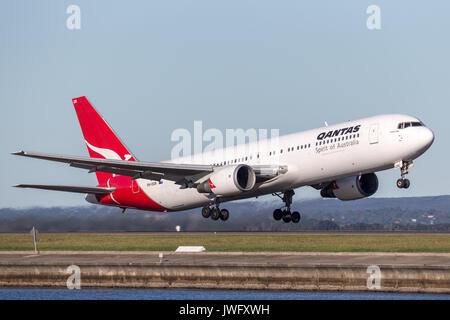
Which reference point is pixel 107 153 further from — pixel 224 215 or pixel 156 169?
pixel 224 215

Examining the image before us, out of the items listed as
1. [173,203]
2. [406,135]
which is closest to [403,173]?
[406,135]

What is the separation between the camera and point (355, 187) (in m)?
57.6

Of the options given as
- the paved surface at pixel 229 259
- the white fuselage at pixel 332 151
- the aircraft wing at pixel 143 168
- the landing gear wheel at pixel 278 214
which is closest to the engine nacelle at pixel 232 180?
the white fuselage at pixel 332 151

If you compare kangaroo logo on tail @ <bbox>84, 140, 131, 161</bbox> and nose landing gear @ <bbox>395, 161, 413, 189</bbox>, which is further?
kangaroo logo on tail @ <bbox>84, 140, 131, 161</bbox>

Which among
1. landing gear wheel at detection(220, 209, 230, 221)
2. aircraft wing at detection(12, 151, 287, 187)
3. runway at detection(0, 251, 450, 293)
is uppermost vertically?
aircraft wing at detection(12, 151, 287, 187)

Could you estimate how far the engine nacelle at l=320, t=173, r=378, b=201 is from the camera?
57656 millimetres

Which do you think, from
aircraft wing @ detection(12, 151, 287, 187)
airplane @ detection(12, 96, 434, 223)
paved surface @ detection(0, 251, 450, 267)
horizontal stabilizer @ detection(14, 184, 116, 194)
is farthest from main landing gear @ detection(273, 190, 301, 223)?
horizontal stabilizer @ detection(14, 184, 116, 194)

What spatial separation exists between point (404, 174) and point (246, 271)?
490 inches

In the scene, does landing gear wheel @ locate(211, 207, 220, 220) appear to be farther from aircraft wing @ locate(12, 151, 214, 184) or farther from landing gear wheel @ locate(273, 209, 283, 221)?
landing gear wheel @ locate(273, 209, 283, 221)

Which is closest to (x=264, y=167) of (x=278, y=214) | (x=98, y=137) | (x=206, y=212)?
(x=206, y=212)

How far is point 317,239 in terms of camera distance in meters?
60.6

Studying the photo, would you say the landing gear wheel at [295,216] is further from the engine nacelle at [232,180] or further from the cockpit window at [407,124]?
the cockpit window at [407,124]

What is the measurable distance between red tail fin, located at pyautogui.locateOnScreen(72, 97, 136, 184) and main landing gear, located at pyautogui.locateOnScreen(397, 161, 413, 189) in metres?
21.9

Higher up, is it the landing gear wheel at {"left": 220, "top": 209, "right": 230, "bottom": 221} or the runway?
the landing gear wheel at {"left": 220, "top": 209, "right": 230, "bottom": 221}
